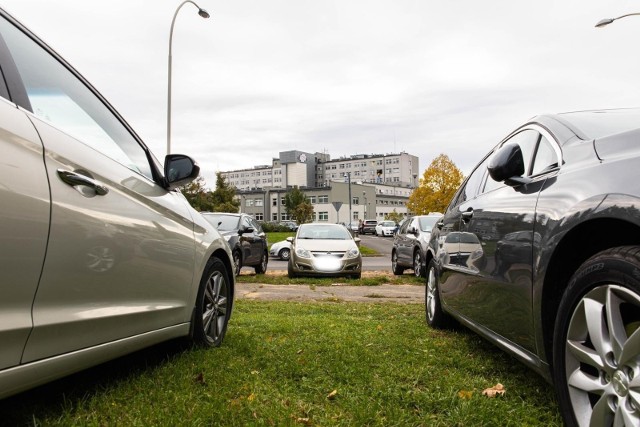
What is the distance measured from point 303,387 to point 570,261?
151 cm

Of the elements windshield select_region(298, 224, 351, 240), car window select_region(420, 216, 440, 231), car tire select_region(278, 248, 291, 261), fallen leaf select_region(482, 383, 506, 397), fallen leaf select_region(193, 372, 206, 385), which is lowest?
car tire select_region(278, 248, 291, 261)

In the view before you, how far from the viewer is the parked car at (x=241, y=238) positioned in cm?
1154

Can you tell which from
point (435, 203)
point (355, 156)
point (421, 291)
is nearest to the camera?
point (421, 291)

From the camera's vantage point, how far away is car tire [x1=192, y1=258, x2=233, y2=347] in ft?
11.2

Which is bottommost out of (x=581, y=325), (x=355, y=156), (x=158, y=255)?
(x=581, y=325)

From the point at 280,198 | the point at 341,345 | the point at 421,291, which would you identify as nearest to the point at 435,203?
the point at 421,291

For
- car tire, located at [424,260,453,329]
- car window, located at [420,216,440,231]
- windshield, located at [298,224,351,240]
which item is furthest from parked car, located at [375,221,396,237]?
car tire, located at [424,260,453,329]

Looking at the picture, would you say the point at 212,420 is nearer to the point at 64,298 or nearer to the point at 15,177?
the point at 64,298

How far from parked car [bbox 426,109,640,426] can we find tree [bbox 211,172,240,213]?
44796 millimetres

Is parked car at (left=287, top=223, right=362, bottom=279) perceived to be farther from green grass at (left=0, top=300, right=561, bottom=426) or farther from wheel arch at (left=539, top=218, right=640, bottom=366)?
wheel arch at (left=539, top=218, right=640, bottom=366)

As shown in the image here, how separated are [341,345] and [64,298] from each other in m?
2.20

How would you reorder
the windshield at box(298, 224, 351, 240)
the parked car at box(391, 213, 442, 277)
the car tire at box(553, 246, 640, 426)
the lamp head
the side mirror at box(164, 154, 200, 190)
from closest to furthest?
the car tire at box(553, 246, 640, 426) → the side mirror at box(164, 154, 200, 190) → the parked car at box(391, 213, 442, 277) → the windshield at box(298, 224, 351, 240) → the lamp head

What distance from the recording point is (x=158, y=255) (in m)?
2.76

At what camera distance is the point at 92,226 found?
6.88 ft
